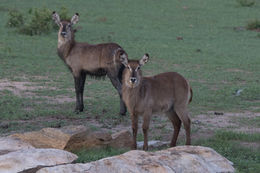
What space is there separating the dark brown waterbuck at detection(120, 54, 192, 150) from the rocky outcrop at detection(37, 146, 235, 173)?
4.46 ft

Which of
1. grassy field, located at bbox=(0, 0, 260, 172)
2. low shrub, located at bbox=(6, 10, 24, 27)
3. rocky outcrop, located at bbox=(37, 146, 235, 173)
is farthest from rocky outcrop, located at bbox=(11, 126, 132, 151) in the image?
low shrub, located at bbox=(6, 10, 24, 27)

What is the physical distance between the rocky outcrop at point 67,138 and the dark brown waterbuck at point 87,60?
2773 millimetres

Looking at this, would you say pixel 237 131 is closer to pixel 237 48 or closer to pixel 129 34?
pixel 237 48

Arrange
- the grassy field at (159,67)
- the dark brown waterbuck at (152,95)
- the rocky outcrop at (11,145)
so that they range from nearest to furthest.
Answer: the rocky outcrop at (11,145) < the dark brown waterbuck at (152,95) < the grassy field at (159,67)

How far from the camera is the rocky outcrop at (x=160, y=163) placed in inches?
190

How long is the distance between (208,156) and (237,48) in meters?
12.0

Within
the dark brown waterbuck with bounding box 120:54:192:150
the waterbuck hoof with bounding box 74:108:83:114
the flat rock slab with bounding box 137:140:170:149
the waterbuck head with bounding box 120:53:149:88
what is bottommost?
the waterbuck hoof with bounding box 74:108:83:114

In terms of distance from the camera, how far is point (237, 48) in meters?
17.1

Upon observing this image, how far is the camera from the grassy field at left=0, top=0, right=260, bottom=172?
866 cm

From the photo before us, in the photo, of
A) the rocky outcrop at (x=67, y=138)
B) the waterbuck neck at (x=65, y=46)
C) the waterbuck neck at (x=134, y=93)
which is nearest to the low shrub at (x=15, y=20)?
the waterbuck neck at (x=65, y=46)

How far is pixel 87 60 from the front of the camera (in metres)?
9.84

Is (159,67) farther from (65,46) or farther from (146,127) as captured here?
(146,127)

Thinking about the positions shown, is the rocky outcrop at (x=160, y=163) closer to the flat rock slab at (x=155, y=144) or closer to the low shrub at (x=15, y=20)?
the flat rock slab at (x=155, y=144)

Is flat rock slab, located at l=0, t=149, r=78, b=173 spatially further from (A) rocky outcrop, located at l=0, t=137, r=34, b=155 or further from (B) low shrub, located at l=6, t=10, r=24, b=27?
(B) low shrub, located at l=6, t=10, r=24, b=27
